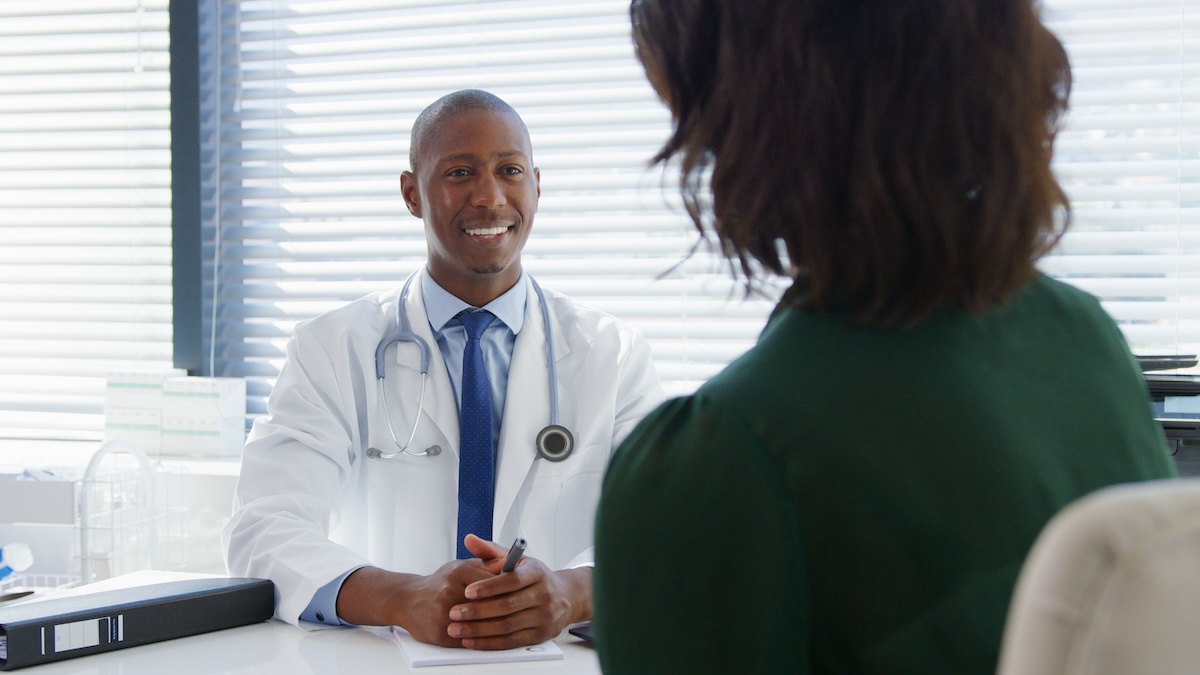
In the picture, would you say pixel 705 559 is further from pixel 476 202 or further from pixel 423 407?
pixel 476 202

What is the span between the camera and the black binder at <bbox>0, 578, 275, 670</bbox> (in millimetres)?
1316

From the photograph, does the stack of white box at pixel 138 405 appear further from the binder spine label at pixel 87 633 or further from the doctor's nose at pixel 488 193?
the binder spine label at pixel 87 633

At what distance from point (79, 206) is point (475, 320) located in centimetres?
149

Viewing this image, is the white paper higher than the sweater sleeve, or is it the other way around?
the sweater sleeve

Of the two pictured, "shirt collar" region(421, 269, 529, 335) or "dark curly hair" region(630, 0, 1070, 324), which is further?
"shirt collar" region(421, 269, 529, 335)

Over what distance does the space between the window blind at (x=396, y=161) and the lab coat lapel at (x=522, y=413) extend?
0.48m

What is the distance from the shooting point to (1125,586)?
39cm

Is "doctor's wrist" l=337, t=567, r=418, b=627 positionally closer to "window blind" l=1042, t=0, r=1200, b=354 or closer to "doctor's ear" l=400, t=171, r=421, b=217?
"doctor's ear" l=400, t=171, r=421, b=217

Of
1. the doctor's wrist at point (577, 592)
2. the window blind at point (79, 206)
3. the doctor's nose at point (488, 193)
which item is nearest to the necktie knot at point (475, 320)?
the doctor's nose at point (488, 193)

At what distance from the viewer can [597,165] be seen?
258 centimetres

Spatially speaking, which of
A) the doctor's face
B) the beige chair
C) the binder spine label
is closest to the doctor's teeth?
the doctor's face

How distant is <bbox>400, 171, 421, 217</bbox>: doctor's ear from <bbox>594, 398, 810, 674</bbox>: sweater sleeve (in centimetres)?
181

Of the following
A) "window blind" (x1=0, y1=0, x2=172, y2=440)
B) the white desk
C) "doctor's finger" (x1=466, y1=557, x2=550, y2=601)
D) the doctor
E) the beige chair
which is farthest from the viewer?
"window blind" (x1=0, y1=0, x2=172, y2=440)

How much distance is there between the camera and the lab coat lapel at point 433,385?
78.8 inches
